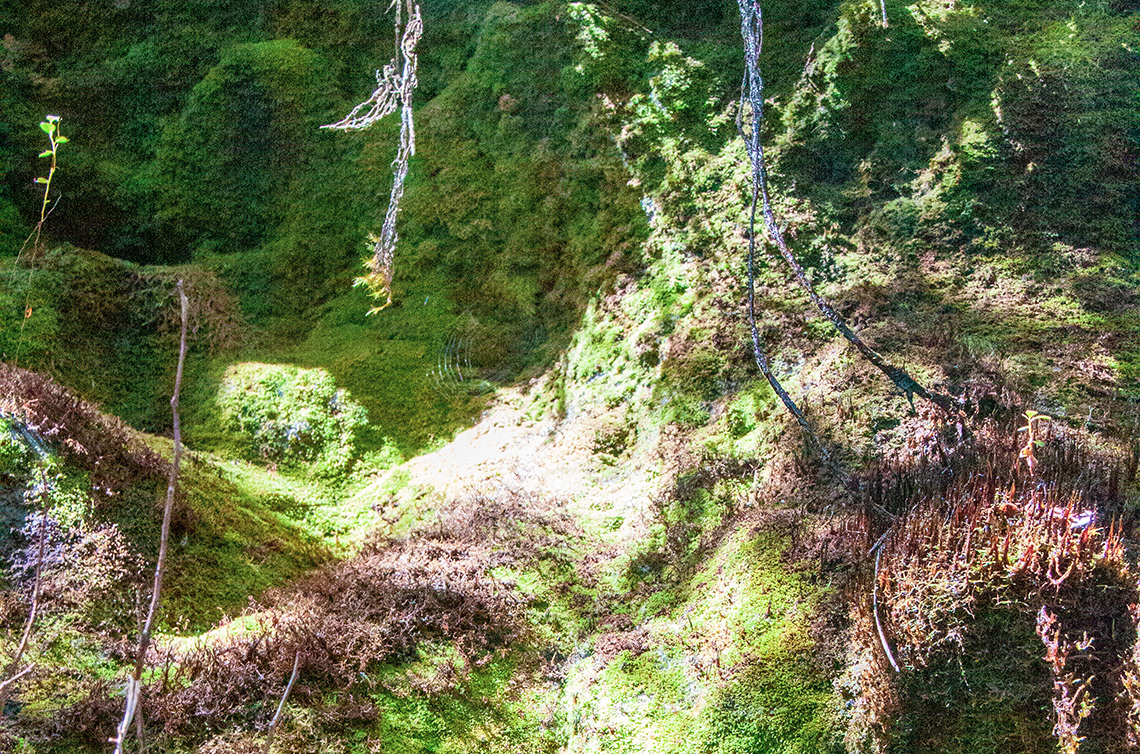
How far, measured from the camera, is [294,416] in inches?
284

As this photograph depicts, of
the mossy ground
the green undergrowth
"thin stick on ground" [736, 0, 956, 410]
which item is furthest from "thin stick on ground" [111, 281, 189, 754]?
the green undergrowth

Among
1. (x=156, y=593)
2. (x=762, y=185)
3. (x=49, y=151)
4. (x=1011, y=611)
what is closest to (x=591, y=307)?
(x=762, y=185)

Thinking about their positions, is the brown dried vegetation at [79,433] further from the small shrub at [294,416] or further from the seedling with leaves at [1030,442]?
the seedling with leaves at [1030,442]

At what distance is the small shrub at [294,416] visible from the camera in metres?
7.12

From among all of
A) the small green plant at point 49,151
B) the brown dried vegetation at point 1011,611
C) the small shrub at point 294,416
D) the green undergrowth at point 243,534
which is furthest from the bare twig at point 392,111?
the brown dried vegetation at point 1011,611

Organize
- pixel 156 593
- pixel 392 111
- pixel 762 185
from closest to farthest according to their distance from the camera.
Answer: pixel 156 593, pixel 762 185, pixel 392 111

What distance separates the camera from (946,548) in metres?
4.12

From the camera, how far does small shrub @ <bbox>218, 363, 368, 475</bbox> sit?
7.12 m

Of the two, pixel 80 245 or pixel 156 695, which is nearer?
pixel 156 695

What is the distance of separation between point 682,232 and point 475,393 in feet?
8.12

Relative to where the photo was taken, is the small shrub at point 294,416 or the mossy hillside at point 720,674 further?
the small shrub at point 294,416

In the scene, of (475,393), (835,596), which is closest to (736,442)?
(835,596)

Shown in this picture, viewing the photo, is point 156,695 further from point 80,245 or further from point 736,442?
point 80,245

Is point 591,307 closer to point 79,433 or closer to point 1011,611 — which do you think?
point 79,433
